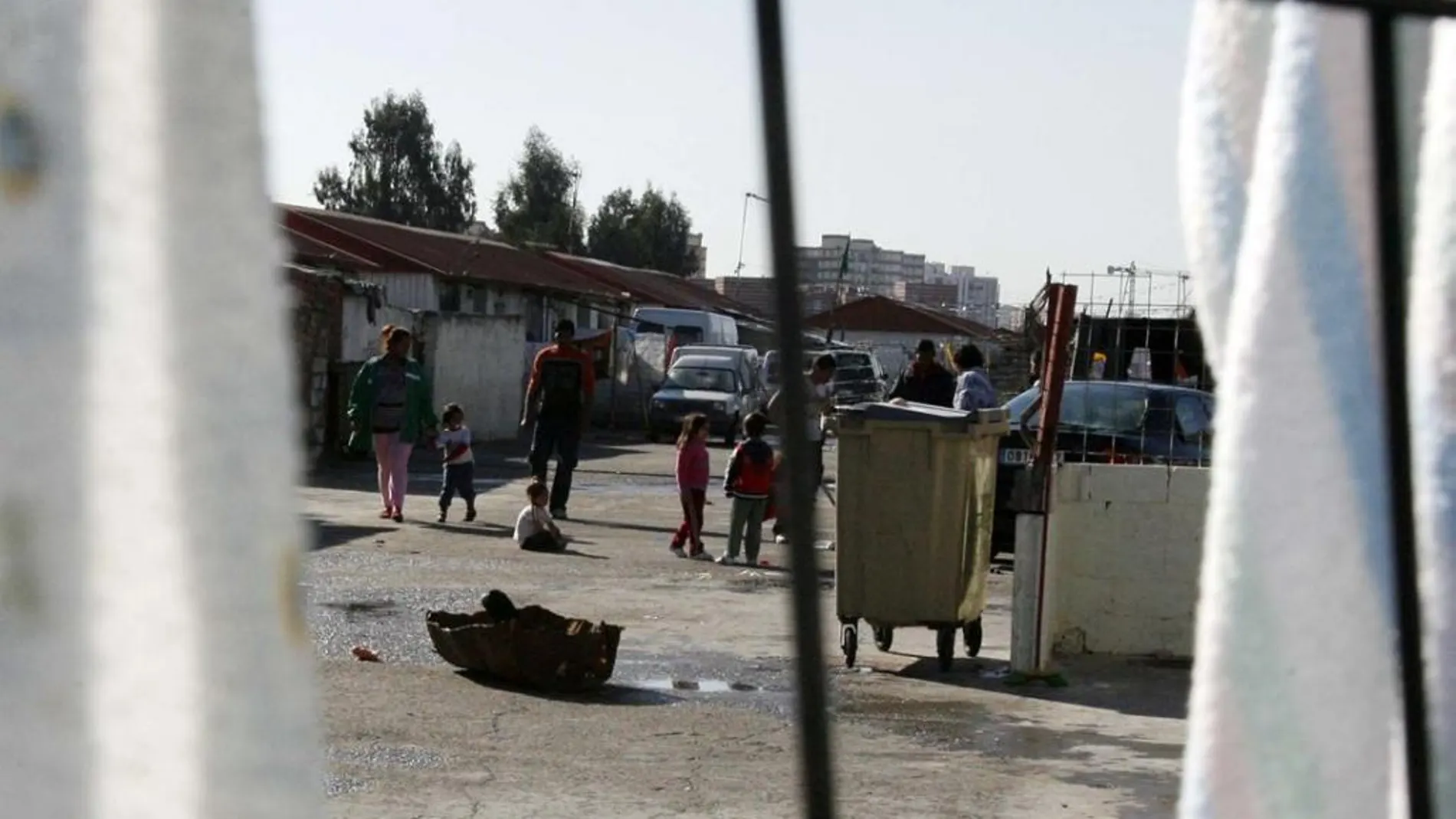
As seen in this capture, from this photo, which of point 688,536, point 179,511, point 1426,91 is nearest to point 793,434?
point 179,511

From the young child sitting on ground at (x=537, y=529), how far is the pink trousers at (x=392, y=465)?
1.44 meters

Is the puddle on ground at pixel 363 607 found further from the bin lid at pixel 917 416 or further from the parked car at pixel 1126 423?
the parked car at pixel 1126 423

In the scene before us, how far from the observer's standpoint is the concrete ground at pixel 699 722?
6.81 meters

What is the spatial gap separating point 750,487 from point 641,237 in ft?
250

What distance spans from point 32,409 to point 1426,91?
2.74ft

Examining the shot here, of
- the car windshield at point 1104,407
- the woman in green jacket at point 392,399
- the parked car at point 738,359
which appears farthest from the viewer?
the parked car at point 738,359

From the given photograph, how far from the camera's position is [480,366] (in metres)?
29.3

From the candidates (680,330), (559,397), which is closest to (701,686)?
(559,397)

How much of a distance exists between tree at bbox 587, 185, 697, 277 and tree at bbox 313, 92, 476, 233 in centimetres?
619

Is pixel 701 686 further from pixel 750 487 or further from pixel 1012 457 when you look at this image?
pixel 1012 457

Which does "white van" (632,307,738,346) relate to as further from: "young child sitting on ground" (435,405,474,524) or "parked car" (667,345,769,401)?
"young child sitting on ground" (435,405,474,524)

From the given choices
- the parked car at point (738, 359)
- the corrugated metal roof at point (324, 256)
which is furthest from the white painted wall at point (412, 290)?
the parked car at point (738, 359)

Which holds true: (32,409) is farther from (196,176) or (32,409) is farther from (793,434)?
(793,434)

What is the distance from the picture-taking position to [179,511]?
0.98 m
